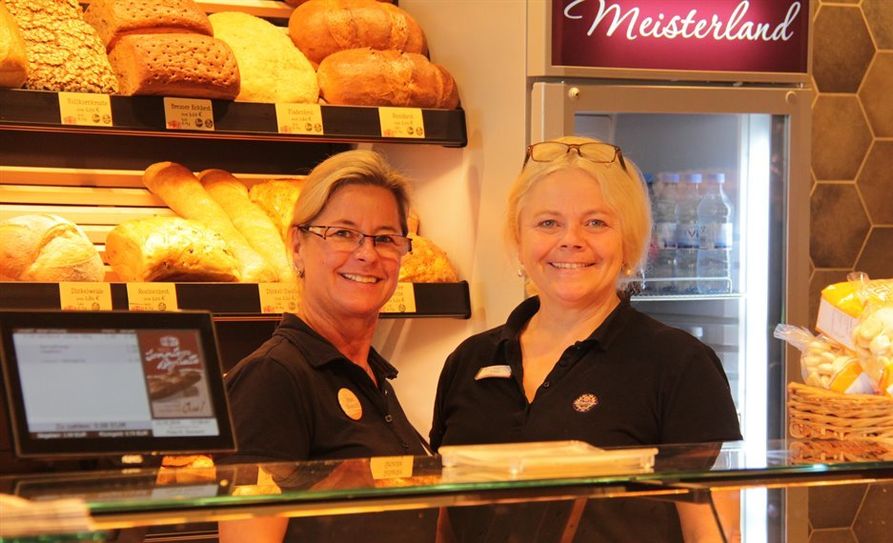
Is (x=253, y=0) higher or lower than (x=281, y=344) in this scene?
higher

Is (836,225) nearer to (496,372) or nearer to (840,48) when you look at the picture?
(840,48)

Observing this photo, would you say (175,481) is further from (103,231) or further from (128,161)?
(128,161)

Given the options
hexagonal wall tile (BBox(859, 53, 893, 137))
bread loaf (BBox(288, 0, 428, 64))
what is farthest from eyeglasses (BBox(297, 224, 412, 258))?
hexagonal wall tile (BBox(859, 53, 893, 137))

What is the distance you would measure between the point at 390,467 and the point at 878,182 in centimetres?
308

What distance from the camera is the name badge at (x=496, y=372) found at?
209 centimetres

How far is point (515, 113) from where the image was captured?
2.98 metres

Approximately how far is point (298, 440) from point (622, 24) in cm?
165

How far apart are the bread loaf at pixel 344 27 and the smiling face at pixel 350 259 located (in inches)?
52.6

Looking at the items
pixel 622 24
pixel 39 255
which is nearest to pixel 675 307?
pixel 622 24

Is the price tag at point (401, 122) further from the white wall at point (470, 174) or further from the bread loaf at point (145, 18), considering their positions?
the bread loaf at point (145, 18)

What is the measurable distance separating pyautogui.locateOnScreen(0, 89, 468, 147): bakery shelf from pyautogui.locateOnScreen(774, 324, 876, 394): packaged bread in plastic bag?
5.02ft

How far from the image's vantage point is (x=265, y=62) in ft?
A: 10.2

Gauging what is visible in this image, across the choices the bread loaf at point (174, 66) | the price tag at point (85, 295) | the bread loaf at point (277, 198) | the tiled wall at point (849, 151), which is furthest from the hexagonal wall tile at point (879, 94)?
the price tag at point (85, 295)

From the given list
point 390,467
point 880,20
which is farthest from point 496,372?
point 880,20
